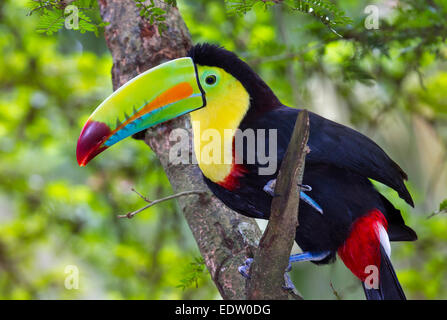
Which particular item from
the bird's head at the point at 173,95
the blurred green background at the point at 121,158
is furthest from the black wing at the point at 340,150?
the blurred green background at the point at 121,158

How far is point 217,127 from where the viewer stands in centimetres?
223

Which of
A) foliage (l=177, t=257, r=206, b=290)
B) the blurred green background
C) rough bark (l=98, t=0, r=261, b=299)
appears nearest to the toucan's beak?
rough bark (l=98, t=0, r=261, b=299)

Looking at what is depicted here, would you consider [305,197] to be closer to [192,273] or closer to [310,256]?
[310,256]

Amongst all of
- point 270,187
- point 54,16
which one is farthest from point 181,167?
point 54,16

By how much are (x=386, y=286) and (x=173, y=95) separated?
1.21 meters

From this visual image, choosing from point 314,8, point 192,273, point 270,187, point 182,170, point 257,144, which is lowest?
point 192,273

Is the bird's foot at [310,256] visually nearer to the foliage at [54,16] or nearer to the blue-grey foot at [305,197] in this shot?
the blue-grey foot at [305,197]

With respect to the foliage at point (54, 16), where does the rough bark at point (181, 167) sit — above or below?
below

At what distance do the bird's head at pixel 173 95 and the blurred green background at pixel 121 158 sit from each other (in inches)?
64.8

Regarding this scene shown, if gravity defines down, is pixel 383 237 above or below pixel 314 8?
below

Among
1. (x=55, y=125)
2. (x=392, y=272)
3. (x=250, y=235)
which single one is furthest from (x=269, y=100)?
(x=55, y=125)

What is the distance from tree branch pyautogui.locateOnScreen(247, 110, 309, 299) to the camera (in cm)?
168

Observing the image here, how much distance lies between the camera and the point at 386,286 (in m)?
2.24

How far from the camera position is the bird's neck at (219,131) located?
217cm
